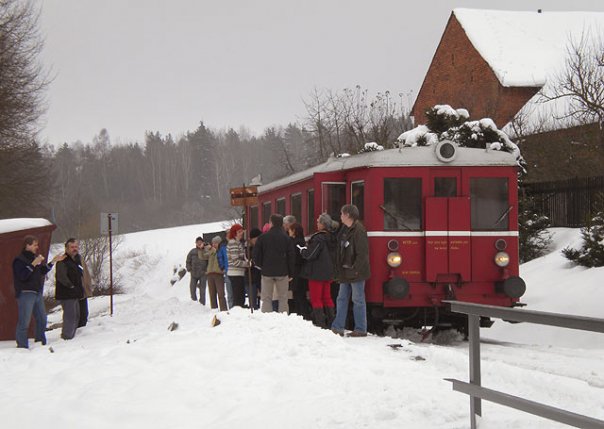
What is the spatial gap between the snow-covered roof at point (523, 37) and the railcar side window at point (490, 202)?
25.5m

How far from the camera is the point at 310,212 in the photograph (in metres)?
12.9

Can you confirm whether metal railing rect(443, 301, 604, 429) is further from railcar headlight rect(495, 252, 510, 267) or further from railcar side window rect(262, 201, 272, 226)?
railcar side window rect(262, 201, 272, 226)

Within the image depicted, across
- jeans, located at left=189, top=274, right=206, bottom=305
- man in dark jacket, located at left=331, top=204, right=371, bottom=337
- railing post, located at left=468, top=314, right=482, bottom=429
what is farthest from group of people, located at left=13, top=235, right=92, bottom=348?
railing post, located at left=468, top=314, right=482, bottom=429

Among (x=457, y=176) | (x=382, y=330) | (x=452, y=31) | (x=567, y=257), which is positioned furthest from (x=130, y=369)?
(x=452, y=31)

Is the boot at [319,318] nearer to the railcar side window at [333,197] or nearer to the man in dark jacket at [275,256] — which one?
the man in dark jacket at [275,256]

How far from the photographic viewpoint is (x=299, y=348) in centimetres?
799

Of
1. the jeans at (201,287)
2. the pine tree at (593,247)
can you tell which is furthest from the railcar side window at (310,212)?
the jeans at (201,287)

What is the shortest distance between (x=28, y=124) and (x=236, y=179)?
70.2 metres

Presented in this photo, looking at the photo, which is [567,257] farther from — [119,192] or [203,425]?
[119,192]

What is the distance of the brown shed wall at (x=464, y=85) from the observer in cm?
3291

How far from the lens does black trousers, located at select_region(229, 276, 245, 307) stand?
13828 mm

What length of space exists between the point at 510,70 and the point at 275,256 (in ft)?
94.6

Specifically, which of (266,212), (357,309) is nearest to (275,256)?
(357,309)

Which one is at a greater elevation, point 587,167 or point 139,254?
point 587,167
